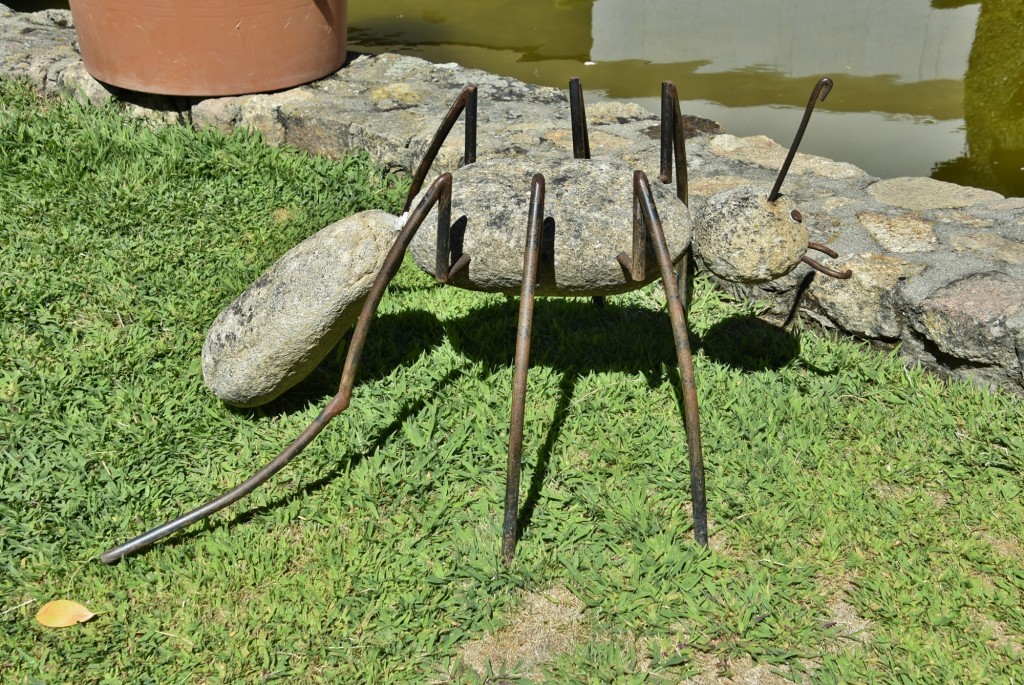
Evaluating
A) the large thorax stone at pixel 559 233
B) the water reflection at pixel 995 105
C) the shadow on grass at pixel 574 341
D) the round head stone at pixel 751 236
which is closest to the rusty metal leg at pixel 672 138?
the large thorax stone at pixel 559 233

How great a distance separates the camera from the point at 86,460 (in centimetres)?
257

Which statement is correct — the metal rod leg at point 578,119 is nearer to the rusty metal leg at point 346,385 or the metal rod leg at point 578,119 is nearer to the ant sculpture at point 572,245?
the ant sculpture at point 572,245

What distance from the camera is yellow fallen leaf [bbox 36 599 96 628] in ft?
7.20

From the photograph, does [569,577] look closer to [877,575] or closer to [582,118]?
[877,575]

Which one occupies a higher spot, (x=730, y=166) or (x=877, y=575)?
(x=730, y=166)

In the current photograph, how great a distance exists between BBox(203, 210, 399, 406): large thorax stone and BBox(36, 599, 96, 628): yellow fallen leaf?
27.3 inches

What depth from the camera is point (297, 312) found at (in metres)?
2.51

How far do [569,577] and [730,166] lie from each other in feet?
6.58

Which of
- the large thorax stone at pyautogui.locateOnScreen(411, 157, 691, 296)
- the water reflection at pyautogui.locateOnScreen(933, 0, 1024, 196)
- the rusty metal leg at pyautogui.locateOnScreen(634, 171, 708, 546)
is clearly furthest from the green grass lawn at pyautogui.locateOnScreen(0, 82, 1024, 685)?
the water reflection at pyautogui.locateOnScreen(933, 0, 1024, 196)

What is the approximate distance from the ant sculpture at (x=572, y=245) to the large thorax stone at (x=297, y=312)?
0.58ft

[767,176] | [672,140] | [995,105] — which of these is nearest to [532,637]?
[672,140]

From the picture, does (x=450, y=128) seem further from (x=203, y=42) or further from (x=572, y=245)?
(x=203, y=42)

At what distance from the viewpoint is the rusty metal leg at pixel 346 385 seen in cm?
215

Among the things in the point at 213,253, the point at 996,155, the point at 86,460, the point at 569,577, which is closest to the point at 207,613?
the point at 86,460
